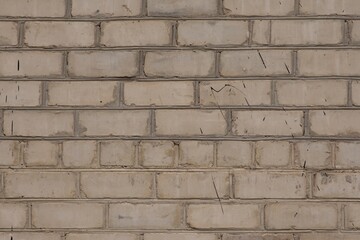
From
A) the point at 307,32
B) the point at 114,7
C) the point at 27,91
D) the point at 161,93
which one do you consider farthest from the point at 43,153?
the point at 307,32

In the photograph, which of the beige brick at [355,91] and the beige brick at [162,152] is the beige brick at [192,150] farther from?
the beige brick at [355,91]

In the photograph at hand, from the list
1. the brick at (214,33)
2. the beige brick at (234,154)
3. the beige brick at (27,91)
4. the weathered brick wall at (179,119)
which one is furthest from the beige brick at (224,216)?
the beige brick at (27,91)

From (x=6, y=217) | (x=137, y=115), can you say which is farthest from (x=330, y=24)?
(x=6, y=217)

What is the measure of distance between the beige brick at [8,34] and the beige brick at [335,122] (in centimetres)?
120

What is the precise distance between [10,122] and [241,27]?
0.98 m

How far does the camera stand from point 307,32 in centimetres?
228

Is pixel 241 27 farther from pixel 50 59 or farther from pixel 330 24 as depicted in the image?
pixel 50 59

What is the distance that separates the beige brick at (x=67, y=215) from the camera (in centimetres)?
231

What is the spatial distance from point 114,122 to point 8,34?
1.79ft

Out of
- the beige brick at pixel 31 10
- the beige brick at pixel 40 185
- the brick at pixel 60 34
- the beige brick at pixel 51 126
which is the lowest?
the beige brick at pixel 40 185

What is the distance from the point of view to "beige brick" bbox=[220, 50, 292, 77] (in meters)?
2.29

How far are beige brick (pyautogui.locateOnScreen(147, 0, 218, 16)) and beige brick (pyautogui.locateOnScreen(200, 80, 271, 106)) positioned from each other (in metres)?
0.28

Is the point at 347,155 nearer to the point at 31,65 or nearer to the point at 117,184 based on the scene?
the point at 117,184

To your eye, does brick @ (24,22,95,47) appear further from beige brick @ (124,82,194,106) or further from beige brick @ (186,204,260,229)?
beige brick @ (186,204,260,229)
